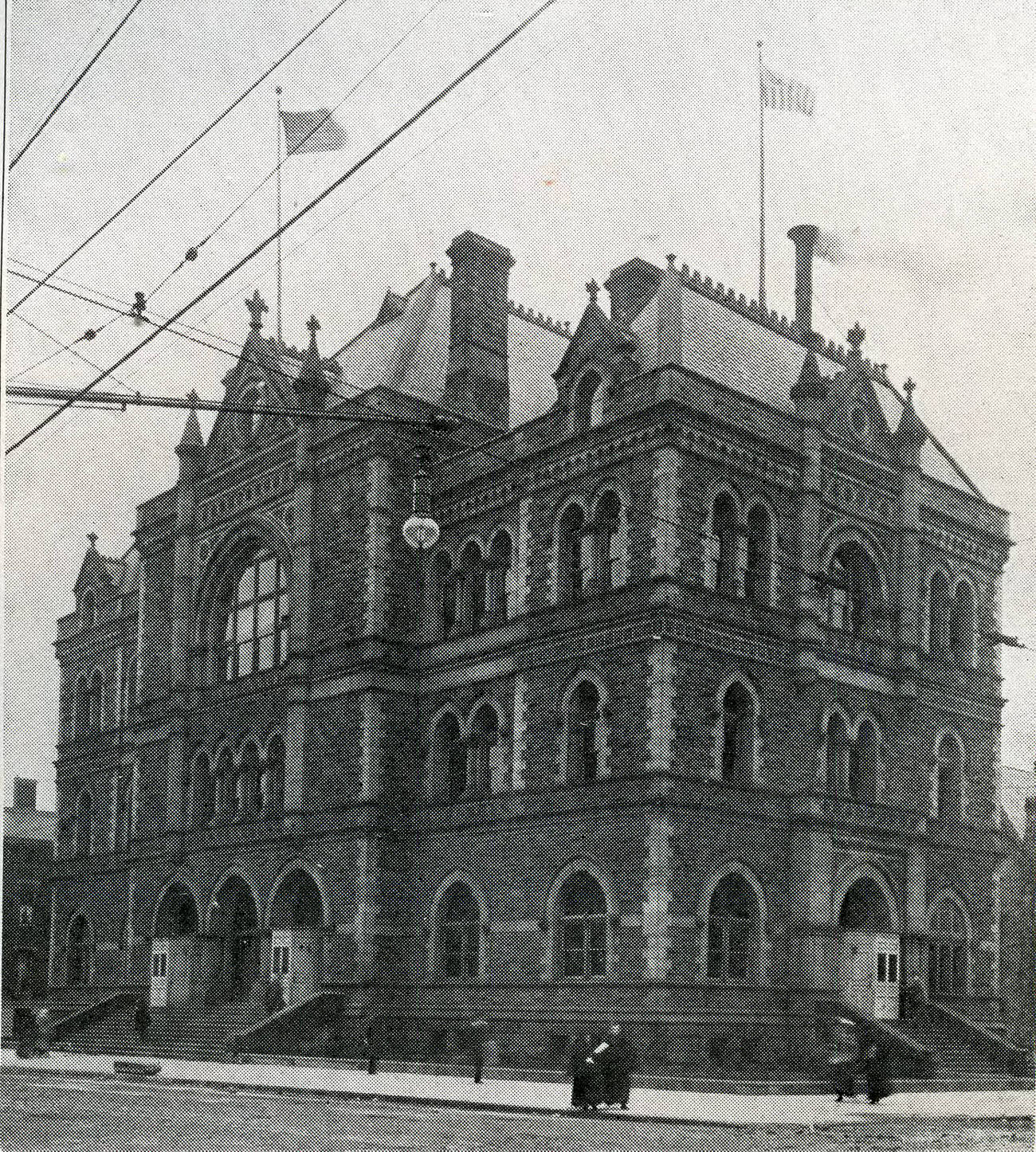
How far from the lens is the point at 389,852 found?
10.9 metres

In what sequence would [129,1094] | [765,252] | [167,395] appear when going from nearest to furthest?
[765,252] → [129,1094] → [167,395]

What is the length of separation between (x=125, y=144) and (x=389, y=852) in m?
4.88

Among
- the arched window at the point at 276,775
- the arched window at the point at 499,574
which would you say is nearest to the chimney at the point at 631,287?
the arched window at the point at 499,574

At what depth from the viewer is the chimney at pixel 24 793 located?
1216 centimetres

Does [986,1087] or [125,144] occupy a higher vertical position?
[125,144]

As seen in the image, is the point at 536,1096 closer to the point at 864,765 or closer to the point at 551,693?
the point at 551,693

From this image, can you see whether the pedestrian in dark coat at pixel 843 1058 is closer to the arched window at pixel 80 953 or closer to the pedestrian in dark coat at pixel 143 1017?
the pedestrian in dark coat at pixel 143 1017

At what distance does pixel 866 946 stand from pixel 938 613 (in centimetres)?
176

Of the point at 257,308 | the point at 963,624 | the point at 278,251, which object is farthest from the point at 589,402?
the point at 963,624

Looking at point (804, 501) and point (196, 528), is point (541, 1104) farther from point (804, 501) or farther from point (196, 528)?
point (196, 528)

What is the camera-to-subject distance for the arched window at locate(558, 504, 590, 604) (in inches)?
406

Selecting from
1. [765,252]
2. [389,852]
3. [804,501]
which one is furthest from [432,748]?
[765,252]

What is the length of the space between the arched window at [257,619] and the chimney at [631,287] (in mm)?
3244

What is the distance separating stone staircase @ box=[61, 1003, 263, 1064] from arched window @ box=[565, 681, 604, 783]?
2.84 meters
